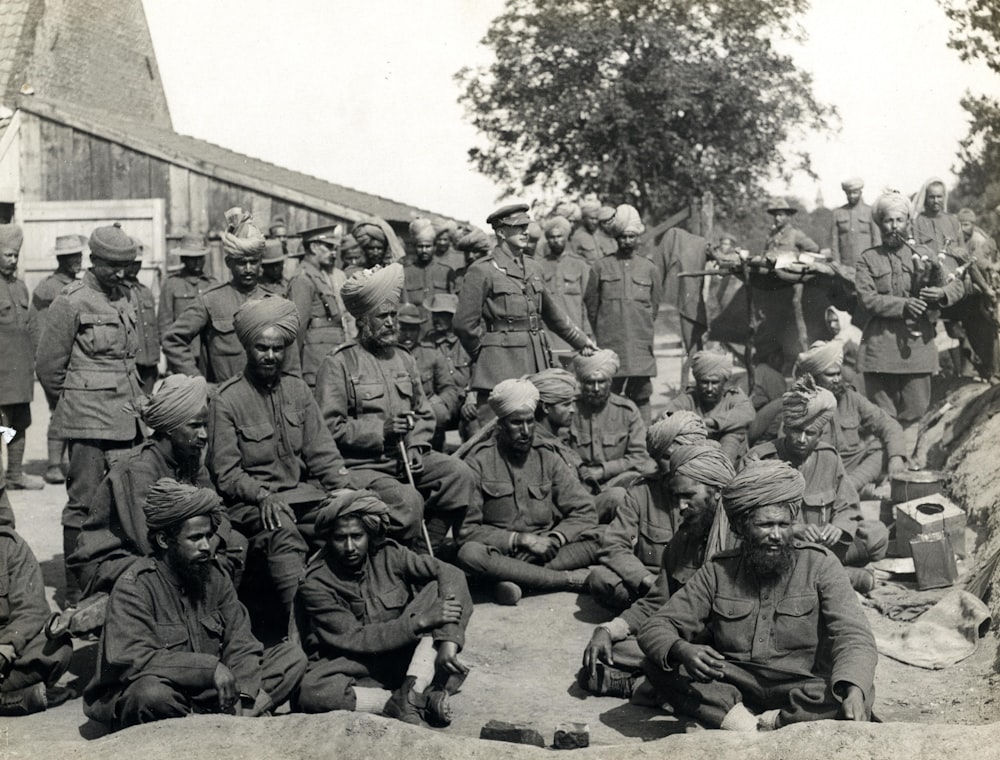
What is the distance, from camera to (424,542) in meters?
7.04

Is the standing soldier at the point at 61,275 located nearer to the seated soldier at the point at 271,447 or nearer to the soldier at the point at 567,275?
the soldier at the point at 567,275

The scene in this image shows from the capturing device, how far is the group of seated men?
4.89m

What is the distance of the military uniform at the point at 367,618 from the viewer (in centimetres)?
536

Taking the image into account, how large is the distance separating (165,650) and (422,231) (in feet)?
23.8

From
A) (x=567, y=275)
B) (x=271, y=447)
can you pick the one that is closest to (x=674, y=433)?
(x=271, y=447)

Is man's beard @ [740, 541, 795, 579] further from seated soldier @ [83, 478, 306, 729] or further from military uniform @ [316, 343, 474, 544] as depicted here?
military uniform @ [316, 343, 474, 544]

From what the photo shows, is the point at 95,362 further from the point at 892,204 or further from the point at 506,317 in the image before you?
the point at 892,204

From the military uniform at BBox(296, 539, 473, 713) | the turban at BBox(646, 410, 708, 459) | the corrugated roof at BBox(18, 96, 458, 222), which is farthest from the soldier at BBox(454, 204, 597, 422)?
the corrugated roof at BBox(18, 96, 458, 222)

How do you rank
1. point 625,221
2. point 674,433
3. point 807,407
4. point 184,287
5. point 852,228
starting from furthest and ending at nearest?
1. point 852,228
2. point 184,287
3. point 625,221
4. point 807,407
5. point 674,433

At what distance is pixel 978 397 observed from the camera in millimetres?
9469

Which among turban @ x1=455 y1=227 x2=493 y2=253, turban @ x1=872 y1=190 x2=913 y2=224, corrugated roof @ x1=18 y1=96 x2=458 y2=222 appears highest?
corrugated roof @ x1=18 y1=96 x2=458 y2=222

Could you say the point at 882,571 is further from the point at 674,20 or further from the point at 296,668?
the point at 674,20

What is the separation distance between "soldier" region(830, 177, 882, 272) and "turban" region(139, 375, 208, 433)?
26.7 feet

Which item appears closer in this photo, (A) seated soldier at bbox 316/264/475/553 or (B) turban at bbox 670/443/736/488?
(B) turban at bbox 670/443/736/488
